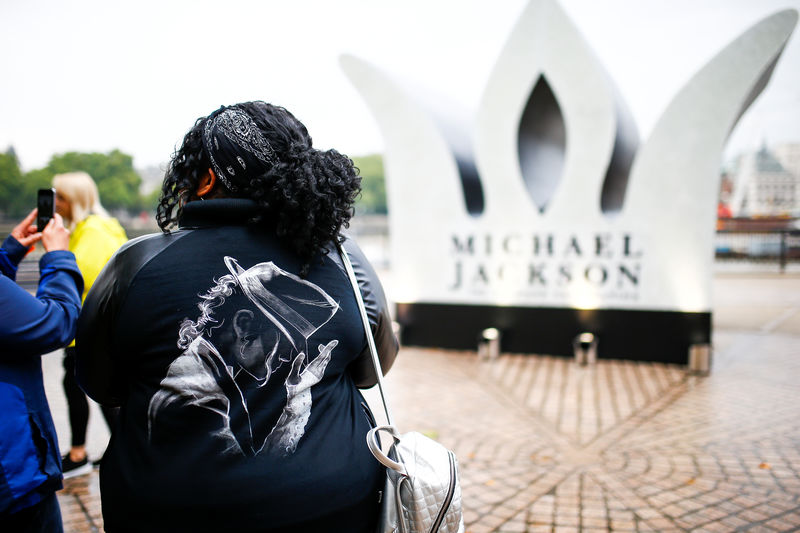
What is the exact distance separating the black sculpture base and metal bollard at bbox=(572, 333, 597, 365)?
0.17m

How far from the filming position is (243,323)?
1.33 metres

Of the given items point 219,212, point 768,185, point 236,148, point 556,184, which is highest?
point 768,185

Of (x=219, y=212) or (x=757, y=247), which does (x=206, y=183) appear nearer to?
(x=219, y=212)

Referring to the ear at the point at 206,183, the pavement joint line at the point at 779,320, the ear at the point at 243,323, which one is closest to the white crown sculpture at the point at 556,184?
the pavement joint line at the point at 779,320

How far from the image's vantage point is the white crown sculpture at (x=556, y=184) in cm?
665

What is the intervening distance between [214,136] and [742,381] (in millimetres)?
6551

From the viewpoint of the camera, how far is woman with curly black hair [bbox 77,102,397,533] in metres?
1.29

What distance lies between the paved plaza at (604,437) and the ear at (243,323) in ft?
8.11

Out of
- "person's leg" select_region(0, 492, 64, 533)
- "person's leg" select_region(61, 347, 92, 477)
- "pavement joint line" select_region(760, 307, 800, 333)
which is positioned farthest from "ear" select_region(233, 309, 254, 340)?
"pavement joint line" select_region(760, 307, 800, 333)

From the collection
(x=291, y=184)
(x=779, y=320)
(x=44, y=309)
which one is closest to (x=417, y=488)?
(x=291, y=184)

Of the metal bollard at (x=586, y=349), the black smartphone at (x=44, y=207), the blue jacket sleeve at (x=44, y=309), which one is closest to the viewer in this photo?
the blue jacket sleeve at (x=44, y=309)

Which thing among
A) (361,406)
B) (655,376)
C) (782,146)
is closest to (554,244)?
(655,376)

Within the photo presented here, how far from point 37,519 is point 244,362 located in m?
1.03

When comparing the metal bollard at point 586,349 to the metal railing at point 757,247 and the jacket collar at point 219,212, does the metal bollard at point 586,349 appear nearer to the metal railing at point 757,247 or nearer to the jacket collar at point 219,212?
the jacket collar at point 219,212
